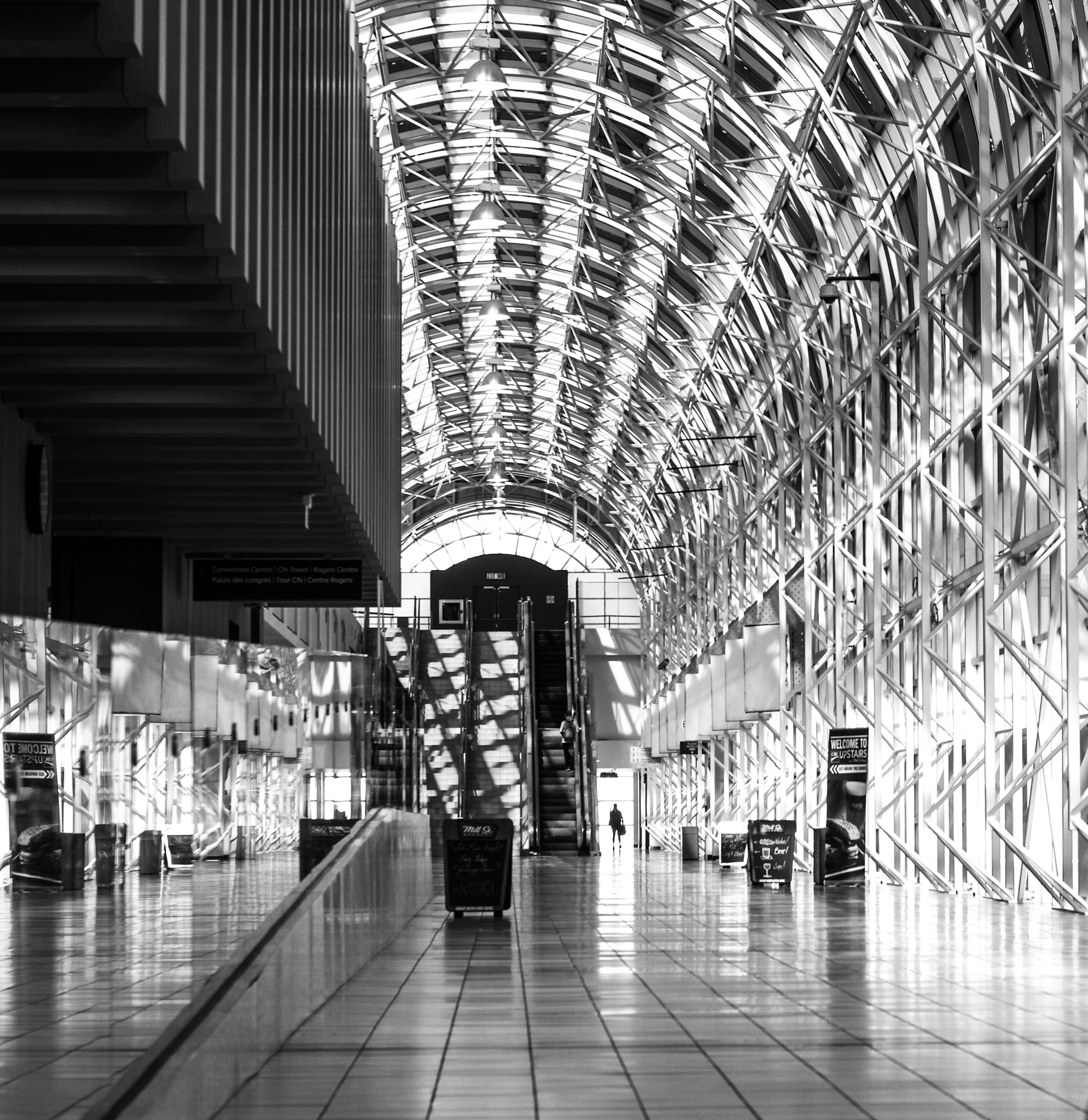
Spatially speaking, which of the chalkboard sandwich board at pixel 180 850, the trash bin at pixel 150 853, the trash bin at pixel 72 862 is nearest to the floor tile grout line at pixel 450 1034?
the trash bin at pixel 72 862

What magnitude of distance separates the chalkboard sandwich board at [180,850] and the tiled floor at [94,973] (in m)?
6.60

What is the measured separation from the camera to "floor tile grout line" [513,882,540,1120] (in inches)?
272

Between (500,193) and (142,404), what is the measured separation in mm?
29113

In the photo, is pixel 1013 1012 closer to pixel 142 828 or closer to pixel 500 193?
pixel 142 828

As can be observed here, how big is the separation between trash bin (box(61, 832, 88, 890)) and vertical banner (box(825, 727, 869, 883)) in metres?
10.9

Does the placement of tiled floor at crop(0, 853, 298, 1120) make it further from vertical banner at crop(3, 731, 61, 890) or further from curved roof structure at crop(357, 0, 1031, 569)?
curved roof structure at crop(357, 0, 1031, 569)

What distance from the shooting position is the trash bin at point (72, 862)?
2353cm

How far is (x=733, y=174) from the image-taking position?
34.5 m

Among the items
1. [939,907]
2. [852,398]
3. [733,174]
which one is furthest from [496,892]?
[733,174]

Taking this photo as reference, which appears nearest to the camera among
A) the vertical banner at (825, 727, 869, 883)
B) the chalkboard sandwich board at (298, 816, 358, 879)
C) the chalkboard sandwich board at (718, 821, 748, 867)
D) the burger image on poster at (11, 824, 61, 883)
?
the chalkboard sandwich board at (298, 816, 358, 879)

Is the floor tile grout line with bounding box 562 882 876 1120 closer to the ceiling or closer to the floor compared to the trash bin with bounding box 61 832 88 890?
closer to the ceiling

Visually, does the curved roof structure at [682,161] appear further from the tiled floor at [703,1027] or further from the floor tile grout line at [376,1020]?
the floor tile grout line at [376,1020]

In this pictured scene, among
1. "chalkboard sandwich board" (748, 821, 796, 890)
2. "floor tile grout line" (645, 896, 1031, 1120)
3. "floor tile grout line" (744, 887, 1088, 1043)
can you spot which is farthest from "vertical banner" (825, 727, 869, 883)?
"floor tile grout line" (744, 887, 1088, 1043)

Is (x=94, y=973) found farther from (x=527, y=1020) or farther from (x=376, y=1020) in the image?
(x=527, y=1020)
